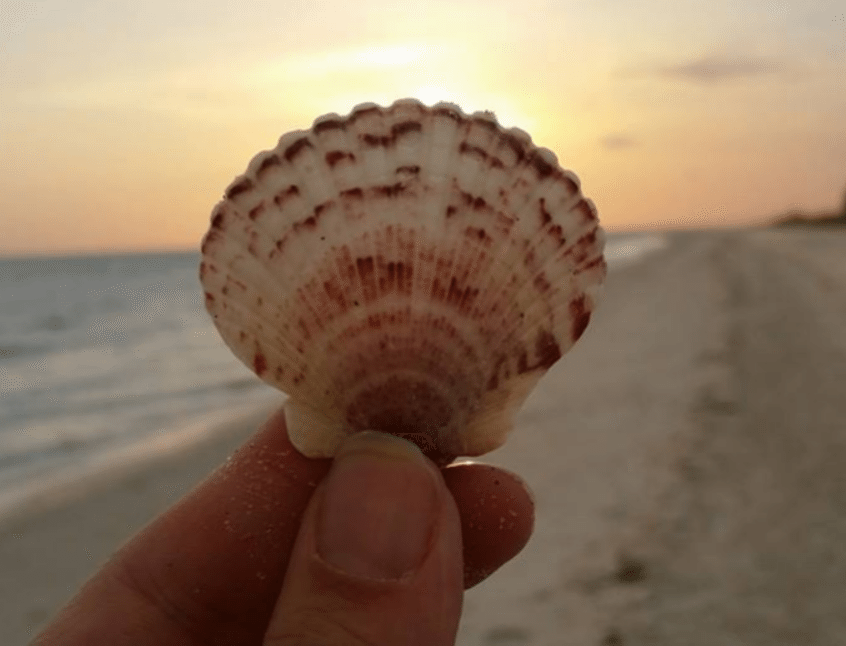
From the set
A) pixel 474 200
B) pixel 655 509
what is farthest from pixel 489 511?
pixel 655 509

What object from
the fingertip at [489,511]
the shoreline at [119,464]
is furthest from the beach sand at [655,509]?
the fingertip at [489,511]

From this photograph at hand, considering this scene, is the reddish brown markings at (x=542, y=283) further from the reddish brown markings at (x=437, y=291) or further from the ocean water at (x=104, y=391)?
the ocean water at (x=104, y=391)

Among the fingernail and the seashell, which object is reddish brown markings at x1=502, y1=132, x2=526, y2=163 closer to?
the seashell

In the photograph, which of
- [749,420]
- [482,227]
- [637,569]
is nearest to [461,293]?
[482,227]

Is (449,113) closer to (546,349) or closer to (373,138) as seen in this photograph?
(373,138)

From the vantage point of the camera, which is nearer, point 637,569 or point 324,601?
point 324,601

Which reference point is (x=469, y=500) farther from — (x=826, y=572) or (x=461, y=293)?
(x=826, y=572)

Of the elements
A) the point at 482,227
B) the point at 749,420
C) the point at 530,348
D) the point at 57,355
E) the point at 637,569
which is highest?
the point at 482,227
